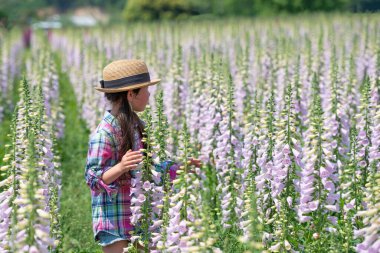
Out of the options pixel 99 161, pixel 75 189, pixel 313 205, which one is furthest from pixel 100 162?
pixel 75 189

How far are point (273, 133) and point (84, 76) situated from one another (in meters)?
8.76

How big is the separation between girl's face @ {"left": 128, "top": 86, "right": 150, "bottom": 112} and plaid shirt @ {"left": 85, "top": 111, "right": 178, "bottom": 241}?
0.21 m

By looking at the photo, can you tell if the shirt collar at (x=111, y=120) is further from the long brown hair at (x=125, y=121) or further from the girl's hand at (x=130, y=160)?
the girl's hand at (x=130, y=160)

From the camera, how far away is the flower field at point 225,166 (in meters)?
4.27

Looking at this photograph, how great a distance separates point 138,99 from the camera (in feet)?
17.3

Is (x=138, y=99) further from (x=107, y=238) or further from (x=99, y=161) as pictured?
(x=107, y=238)

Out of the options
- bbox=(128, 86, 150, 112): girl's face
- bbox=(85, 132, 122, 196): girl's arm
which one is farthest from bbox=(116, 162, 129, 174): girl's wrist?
bbox=(128, 86, 150, 112): girl's face

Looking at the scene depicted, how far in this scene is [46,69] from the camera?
11.5 meters

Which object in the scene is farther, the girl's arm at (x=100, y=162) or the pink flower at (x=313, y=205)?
the pink flower at (x=313, y=205)

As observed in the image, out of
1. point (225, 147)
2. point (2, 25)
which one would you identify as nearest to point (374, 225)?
point (225, 147)

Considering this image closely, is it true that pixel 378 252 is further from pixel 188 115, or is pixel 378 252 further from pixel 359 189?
pixel 188 115

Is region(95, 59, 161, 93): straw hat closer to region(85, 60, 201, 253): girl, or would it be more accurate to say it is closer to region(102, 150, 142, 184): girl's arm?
region(85, 60, 201, 253): girl

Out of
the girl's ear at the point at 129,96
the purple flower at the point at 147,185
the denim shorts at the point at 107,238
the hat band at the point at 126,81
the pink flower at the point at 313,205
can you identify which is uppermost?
the hat band at the point at 126,81

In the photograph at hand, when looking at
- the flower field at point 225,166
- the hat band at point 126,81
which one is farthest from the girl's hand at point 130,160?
the hat band at point 126,81
